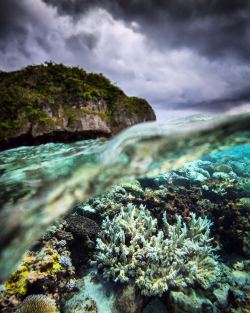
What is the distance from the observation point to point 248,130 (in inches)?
238

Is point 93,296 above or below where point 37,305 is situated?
below

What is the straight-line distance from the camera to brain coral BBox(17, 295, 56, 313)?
554 cm

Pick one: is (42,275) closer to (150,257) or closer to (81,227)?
(81,227)

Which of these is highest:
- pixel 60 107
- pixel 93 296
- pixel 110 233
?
pixel 60 107

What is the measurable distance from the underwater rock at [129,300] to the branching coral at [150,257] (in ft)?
0.77

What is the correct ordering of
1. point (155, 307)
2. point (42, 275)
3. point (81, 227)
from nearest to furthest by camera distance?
point (42, 275) < point (155, 307) < point (81, 227)

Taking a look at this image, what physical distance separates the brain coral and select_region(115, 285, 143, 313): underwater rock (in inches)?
65.3

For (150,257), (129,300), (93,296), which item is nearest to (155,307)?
(129,300)

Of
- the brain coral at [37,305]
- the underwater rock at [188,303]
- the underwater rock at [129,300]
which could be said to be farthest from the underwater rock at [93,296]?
the underwater rock at [188,303]

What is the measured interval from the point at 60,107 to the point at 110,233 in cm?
403

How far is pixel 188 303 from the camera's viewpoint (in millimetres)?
6562

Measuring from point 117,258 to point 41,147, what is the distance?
373 cm

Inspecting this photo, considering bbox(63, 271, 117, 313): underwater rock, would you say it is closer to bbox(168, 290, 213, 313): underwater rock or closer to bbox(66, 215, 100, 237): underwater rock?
bbox(66, 215, 100, 237): underwater rock

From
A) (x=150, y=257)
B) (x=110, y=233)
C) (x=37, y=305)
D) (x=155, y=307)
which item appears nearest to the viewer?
(x=37, y=305)
